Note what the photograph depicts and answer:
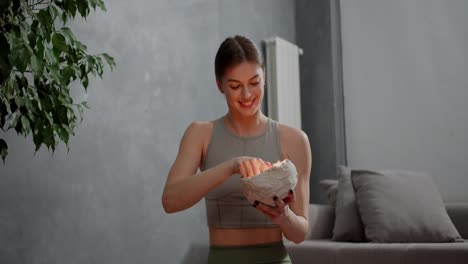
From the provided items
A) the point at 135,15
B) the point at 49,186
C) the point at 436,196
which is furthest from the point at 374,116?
the point at 49,186

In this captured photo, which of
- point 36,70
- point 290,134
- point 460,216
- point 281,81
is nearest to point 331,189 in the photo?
point 460,216

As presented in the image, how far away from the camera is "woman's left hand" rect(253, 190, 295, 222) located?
1521 mm

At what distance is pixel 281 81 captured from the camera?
15.1 ft

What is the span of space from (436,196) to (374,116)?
1.28 metres

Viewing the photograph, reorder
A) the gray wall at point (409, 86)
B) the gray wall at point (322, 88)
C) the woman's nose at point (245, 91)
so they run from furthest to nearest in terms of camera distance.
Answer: the gray wall at point (322, 88) < the gray wall at point (409, 86) < the woman's nose at point (245, 91)

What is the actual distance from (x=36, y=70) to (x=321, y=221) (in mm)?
2393

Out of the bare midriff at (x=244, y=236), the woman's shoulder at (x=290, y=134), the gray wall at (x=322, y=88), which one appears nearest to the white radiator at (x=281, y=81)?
the gray wall at (x=322, y=88)

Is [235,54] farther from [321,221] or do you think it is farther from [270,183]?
[321,221]

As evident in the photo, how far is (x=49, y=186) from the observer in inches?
109

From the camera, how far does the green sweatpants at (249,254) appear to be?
1.64m

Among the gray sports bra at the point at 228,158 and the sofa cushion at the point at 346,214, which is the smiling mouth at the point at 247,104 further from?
the sofa cushion at the point at 346,214

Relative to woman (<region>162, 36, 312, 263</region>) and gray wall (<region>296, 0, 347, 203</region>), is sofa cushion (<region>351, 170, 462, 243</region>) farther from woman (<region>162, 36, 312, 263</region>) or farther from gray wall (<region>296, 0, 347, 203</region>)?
woman (<region>162, 36, 312, 263</region>)

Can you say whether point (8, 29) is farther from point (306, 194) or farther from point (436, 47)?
point (436, 47)

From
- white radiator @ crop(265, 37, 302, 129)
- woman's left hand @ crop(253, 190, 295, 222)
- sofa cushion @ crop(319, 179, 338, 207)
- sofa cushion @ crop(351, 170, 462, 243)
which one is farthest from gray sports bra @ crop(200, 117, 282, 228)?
white radiator @ crop(265, 37, 302, 129)
